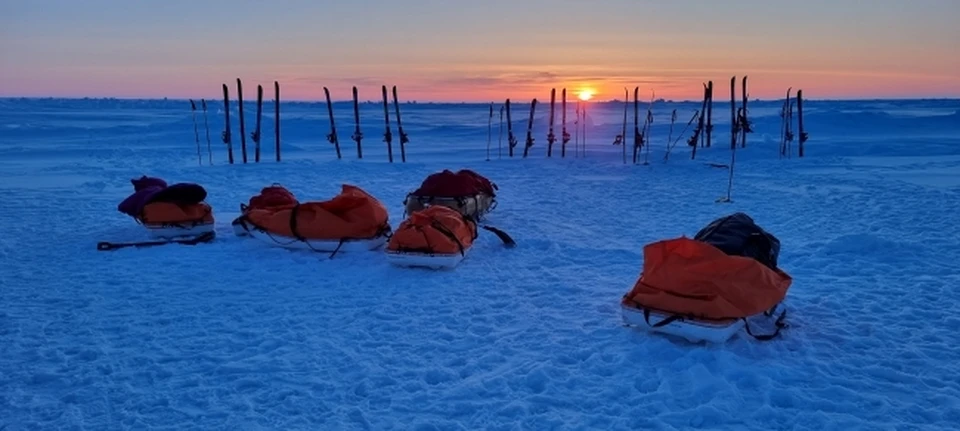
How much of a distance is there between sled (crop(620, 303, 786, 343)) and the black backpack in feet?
2.25

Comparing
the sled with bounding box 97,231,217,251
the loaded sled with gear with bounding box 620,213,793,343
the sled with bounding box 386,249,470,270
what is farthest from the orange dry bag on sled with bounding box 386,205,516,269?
the sled with bounding box 97,231,217,251

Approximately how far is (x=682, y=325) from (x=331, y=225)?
4.27 metres

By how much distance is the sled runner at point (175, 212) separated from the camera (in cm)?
840

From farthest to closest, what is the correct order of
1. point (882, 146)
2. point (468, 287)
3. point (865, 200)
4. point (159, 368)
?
1. point (882, 146)
2. point (865, 200)
3. point (468, 287)
4. point (159, 368)

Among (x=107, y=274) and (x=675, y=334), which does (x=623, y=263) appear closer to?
(x=675, y=334)

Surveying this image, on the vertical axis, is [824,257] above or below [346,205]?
below

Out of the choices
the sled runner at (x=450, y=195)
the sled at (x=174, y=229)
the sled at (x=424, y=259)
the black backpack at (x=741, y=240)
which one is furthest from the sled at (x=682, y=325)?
the sled at (x=174, y=229)

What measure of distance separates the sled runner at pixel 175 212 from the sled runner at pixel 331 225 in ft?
2.96

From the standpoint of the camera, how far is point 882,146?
2406 cm

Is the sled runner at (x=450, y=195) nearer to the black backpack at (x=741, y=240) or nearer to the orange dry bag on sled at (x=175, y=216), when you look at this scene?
the orange dry bag on sled at (x=175, y=216)

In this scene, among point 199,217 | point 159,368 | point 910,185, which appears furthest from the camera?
point 910,185

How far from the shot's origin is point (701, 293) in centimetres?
495

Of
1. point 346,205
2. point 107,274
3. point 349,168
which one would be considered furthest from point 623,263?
point 349,168

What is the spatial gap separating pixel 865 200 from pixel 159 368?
37.3ft
